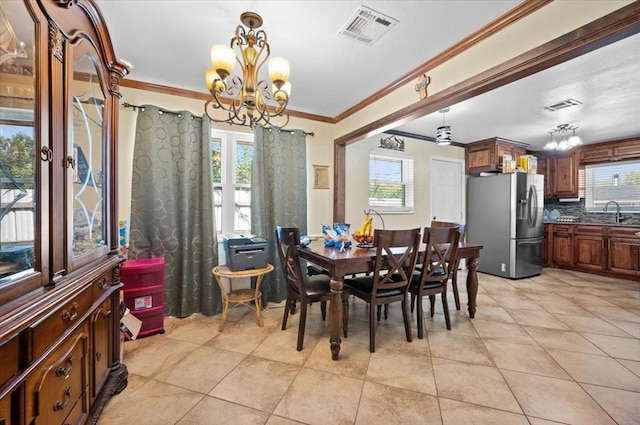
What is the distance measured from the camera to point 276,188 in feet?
11.0

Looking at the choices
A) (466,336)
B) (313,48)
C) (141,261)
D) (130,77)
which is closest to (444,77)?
(313,48)

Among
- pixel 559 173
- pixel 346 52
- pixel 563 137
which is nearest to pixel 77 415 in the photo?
pixel 346 52

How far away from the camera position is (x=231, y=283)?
3229mm

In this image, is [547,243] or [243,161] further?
[547,243]

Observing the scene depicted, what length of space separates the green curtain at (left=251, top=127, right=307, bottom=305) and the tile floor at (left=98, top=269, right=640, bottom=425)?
711mm

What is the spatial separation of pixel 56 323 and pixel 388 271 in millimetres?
1913

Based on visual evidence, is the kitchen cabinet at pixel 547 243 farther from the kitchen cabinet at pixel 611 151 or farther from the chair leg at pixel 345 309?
the chair leg at pixel 345 309

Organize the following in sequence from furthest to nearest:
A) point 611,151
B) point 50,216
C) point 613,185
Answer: point 613,185
point 611,151
point 50,216

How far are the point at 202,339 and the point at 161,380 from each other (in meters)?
0.58

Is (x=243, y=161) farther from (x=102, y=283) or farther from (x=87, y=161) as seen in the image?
(x=102, y=283)

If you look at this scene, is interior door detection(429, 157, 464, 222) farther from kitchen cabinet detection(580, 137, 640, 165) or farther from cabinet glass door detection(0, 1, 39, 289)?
cabinet glass door detection(0, 1, 39, 289)

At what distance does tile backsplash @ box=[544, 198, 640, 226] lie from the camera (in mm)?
4777

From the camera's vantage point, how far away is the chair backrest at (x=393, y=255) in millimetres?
2074

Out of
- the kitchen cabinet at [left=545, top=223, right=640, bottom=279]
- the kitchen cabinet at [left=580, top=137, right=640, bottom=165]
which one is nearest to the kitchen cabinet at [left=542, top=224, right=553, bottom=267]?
the kitchen cabinet at [left=545, top=223, right=640, bottom=279]
